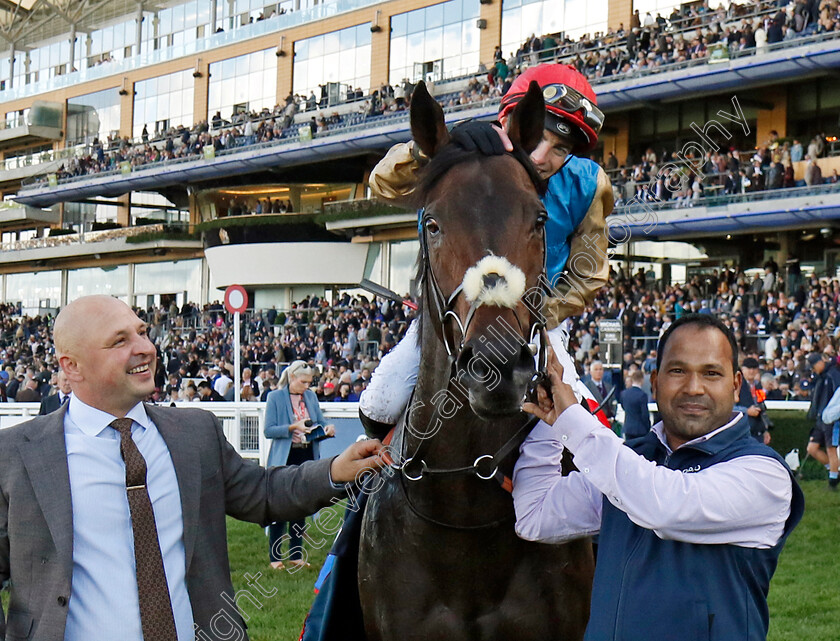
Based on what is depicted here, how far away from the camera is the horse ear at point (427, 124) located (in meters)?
2.53

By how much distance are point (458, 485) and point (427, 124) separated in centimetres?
96

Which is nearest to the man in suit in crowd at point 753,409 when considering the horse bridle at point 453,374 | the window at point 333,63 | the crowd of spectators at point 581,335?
the crowd of spectators at point 581,335

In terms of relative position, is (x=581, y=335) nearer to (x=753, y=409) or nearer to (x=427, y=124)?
(x=753, y=409)

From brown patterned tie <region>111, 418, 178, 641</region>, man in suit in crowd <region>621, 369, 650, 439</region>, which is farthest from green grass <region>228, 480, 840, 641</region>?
brown patterned tie <region>111, 418, 178, 641</region>

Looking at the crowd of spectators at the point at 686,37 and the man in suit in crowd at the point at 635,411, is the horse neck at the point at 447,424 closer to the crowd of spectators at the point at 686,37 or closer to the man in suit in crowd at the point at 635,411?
the man in suit in crowd at the point at 635,411

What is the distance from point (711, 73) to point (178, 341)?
16089mm

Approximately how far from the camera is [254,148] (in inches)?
1150

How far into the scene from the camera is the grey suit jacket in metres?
2.24

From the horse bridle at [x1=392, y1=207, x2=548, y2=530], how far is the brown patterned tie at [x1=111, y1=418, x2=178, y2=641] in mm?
698

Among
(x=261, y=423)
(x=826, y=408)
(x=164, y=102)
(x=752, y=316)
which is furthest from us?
(x=164, y=102)

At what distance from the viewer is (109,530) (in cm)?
231

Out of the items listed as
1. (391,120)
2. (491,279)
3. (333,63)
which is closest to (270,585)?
(491,279)

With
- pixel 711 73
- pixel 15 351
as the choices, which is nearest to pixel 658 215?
pixel 711 73

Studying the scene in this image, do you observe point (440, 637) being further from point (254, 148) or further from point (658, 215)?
point (254, 148)
